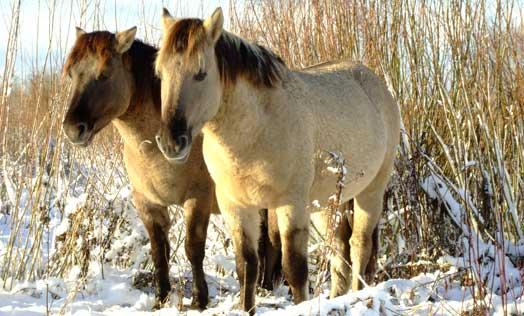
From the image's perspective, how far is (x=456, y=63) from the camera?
5.22m

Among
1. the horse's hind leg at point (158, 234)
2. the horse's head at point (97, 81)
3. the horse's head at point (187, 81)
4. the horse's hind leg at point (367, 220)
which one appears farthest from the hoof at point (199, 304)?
the horse's head at point (187, 81)

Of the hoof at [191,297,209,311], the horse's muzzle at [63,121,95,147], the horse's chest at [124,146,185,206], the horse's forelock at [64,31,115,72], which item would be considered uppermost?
the horse's forelock at [64,31,115,72]

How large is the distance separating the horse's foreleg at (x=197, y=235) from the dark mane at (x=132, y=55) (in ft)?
2.39

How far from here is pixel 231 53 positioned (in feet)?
11.2

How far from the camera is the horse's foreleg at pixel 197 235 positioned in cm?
426

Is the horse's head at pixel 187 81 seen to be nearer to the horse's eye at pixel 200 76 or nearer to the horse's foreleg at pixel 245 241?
the horse's eye at pixel 200 76

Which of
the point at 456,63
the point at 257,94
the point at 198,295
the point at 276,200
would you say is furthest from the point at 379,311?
the point at 456,63

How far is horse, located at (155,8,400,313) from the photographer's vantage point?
311cm

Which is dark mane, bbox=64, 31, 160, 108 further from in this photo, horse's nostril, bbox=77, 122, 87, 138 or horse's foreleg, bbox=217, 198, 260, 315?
horse's foreleg, bbox=217, 198, 260, 315

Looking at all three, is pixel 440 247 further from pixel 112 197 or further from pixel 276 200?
pixel 112 197

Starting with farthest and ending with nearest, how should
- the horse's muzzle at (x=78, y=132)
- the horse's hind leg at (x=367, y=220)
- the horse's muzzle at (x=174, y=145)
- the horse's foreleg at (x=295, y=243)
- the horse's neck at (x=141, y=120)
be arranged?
the horse's hind leg at (x=367, y=220) < the horse's neck at (x=141, y=120) < the horse's muzzle at (x=78, y=132) < the horse's foreleg at (x=295, y=243) < the horse's muzzle at (x=174, y=145)

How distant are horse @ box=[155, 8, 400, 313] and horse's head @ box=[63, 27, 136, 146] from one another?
659mm

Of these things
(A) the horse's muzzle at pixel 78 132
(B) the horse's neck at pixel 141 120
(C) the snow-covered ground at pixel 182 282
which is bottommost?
(C) the snow-covered ground at pixel 182 282

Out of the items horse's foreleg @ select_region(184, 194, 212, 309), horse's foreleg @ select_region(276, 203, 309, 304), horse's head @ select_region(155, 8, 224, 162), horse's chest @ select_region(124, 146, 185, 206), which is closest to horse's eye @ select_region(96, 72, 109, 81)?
horse's chest @ select_region(124, 146, 185, 206)
